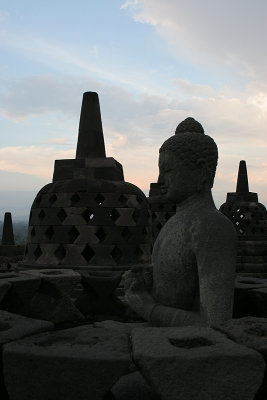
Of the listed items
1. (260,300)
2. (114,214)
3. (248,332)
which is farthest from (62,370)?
(114,214)

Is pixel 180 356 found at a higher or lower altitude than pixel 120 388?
Result: higher

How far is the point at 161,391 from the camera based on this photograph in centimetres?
144

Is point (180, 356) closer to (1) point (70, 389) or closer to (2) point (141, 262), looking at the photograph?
(1) point (70, 389)

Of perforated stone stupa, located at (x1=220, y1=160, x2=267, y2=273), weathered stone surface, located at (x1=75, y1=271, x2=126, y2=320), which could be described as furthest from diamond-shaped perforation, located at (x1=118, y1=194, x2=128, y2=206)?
perforated stone stupa, located at (x1=220, y1=160, x2=267, y2=273)

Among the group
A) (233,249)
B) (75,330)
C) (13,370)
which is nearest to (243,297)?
(233,249)

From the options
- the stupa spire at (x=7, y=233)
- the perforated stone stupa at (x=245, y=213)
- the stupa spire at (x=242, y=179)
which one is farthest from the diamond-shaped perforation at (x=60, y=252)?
the stupa spire at (x=242, y=179)

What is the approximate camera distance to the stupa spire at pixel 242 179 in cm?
Answer: 1424

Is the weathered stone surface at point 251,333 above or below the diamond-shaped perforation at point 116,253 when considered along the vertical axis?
below

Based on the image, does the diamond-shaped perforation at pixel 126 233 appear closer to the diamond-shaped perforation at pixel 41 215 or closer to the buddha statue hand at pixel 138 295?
the diamond-shaped perforation at pixel 41 215

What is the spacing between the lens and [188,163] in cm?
243

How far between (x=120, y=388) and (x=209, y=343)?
0.55 meters

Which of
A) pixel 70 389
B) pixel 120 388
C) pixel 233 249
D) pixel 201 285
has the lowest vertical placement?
pixel 120 388

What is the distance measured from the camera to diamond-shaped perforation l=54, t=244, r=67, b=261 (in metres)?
4.80

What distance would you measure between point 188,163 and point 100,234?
2.62 metres
